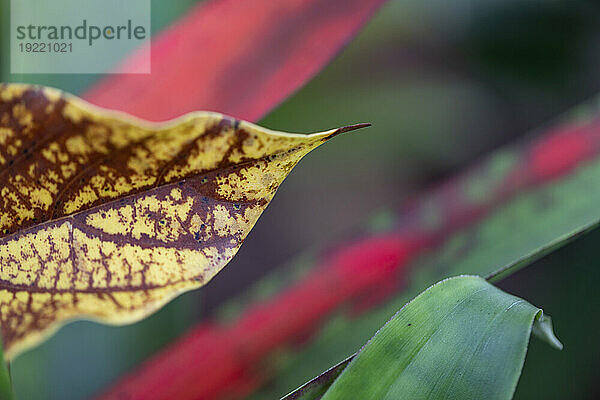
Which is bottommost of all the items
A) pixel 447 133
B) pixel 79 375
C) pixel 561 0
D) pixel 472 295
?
pixel 79 375

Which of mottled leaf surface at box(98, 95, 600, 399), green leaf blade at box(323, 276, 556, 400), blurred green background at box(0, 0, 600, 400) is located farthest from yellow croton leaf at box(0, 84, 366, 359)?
blurred green background at box(0, 0, 600, 400)

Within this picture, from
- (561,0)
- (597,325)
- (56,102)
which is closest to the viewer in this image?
(56,102)

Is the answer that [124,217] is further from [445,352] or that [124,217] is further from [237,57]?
[237,57]

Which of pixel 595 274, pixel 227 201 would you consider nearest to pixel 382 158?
pixel 595 274

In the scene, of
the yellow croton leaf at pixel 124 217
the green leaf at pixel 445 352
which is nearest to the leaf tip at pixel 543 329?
the green leaf at pixel 445 352

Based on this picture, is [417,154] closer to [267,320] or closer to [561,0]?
[561,0]
